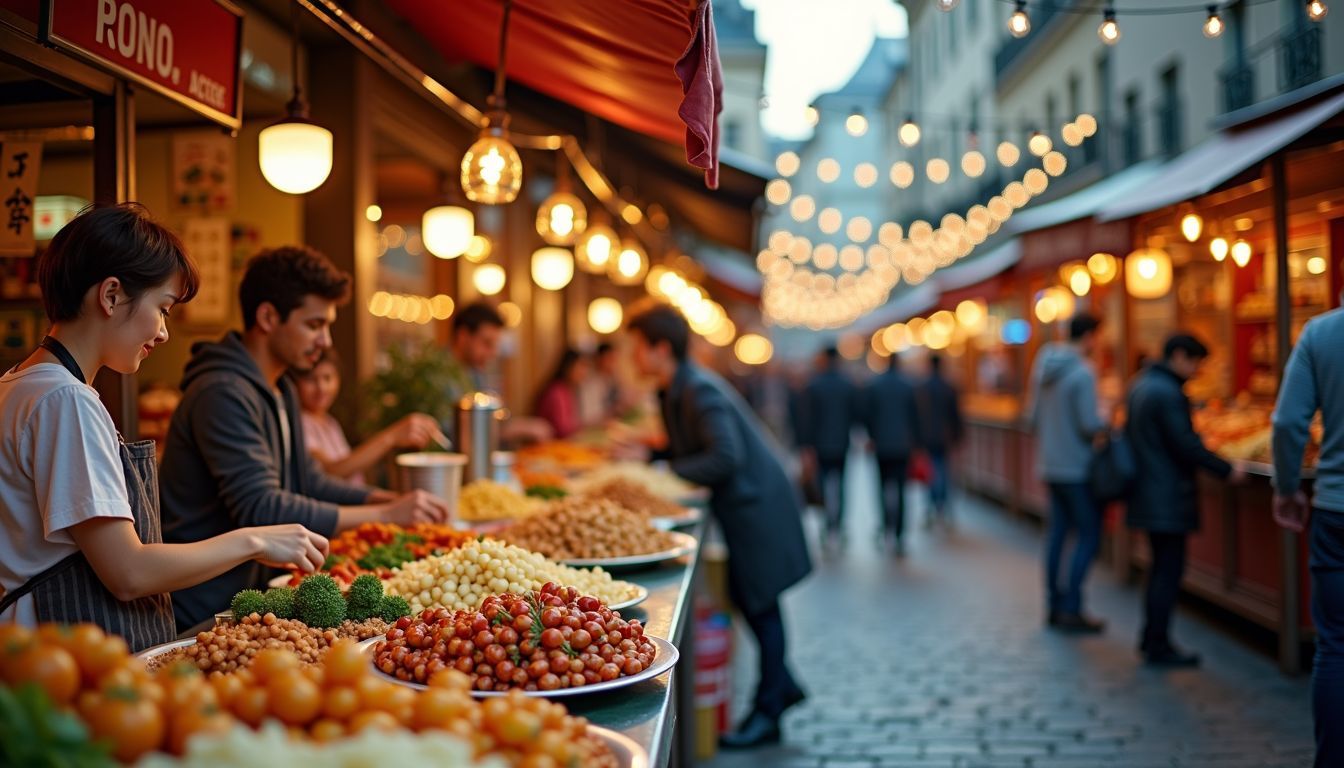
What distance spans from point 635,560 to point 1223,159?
5897 mm

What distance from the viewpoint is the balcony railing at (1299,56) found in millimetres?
12273

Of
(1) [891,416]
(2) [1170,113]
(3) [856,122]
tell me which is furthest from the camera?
(2) [1170,113]

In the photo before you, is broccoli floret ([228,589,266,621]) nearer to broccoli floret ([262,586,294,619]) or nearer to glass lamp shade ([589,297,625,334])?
broccoli floret ([262,586,294,619])

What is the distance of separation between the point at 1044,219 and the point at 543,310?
19.7ft

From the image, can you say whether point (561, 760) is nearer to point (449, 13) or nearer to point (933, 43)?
point (449, 13)

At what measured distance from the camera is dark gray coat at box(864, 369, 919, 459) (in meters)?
13.6

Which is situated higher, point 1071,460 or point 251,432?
point 251,432

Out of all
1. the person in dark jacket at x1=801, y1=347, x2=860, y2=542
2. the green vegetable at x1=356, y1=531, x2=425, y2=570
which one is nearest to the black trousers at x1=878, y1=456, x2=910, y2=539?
the person in dark jacket at x1=801, y1=347, x2=860, y2=542

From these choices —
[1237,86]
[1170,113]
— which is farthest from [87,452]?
[1170,113]

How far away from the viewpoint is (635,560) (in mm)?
4352

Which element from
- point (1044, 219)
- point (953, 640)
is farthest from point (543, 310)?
point (953, 640)

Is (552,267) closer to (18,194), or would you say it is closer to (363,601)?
(18,194)

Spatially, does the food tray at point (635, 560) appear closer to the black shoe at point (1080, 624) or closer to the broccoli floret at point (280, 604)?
the broccoli floret at point (280, 604)

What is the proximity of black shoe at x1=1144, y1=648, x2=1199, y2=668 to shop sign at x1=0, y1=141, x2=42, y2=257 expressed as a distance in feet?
23.3
